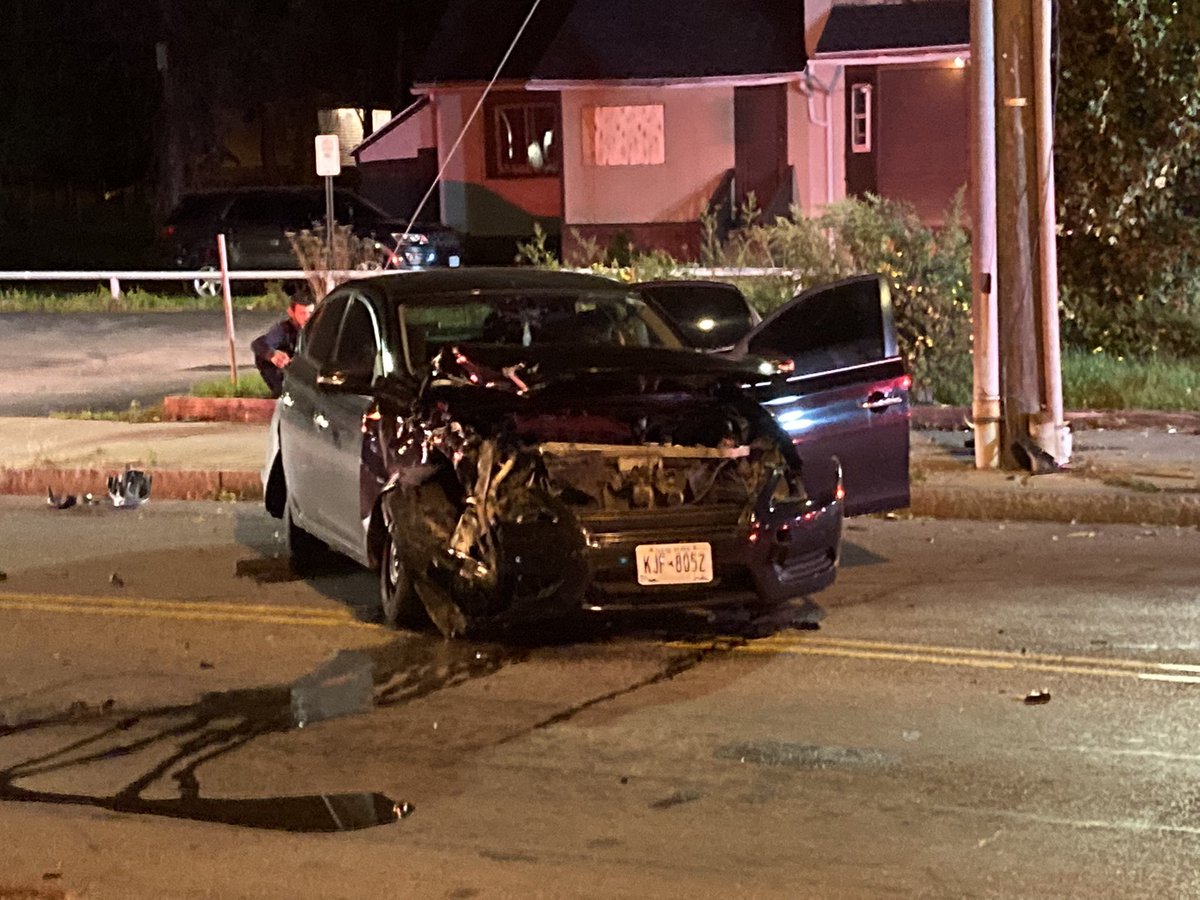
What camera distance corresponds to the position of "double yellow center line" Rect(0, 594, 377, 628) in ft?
31.4

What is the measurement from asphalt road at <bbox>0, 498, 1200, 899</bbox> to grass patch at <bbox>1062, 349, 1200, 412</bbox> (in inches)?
190

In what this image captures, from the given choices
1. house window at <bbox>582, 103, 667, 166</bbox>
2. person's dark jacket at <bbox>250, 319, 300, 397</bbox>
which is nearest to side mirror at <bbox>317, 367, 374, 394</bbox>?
person's dark jacket at <bbox>250, 319, 300, 397</bbox>

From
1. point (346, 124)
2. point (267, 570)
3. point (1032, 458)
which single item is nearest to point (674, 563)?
point (267, 570)

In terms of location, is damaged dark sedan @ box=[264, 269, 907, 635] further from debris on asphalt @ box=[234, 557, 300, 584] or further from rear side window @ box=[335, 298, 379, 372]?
debris on asphalt @ box=[234, 557, 300, 584]

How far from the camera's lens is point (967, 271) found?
626 inches

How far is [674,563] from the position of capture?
8.45 meters

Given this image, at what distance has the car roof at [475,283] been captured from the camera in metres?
9.92

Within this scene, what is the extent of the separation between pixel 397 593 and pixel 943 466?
5414 millimetres

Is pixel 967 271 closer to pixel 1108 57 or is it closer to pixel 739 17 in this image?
pixel 1108 57

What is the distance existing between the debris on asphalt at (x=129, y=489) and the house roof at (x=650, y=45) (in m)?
19.8

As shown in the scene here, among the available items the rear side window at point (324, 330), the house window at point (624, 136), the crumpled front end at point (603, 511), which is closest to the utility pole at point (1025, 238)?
the crumpled front end at point (603, 511)

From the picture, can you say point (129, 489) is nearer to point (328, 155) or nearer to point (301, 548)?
point (301, 548)

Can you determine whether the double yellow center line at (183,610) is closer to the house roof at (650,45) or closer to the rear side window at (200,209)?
the house roof at (650,45)

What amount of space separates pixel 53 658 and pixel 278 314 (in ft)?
53.1
